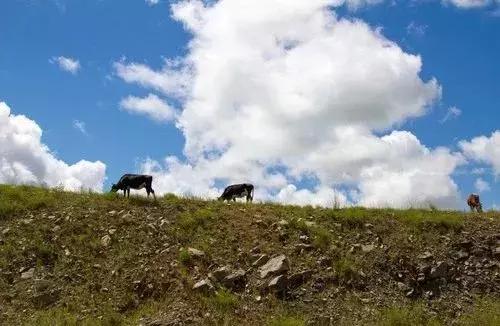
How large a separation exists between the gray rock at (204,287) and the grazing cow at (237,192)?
11441 mm

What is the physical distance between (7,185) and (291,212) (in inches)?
→ 438

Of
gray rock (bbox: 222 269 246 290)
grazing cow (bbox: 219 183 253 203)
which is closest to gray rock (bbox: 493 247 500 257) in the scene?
gray rock (bbox: 222 269 246 290)

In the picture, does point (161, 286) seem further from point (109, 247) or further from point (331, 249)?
point (331, 249)

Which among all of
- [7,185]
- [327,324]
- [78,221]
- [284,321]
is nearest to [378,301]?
[327,324]

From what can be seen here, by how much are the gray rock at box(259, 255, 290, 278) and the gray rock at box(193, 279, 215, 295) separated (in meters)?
1.69

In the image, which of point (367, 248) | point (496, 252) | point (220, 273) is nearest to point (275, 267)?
point (220, 273)

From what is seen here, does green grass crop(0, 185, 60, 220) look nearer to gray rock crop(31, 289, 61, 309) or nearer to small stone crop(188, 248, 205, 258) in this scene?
gray rock crop(31, 289, 61, 309)

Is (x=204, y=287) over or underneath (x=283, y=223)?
underneath

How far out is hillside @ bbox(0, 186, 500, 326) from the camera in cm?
1825

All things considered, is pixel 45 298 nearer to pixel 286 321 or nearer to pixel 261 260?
pixel 261 260

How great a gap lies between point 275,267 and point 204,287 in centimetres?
237

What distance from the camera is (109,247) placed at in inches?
808

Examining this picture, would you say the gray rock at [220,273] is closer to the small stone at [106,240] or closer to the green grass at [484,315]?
the small stone at [106,240]

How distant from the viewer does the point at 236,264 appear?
19984mm
